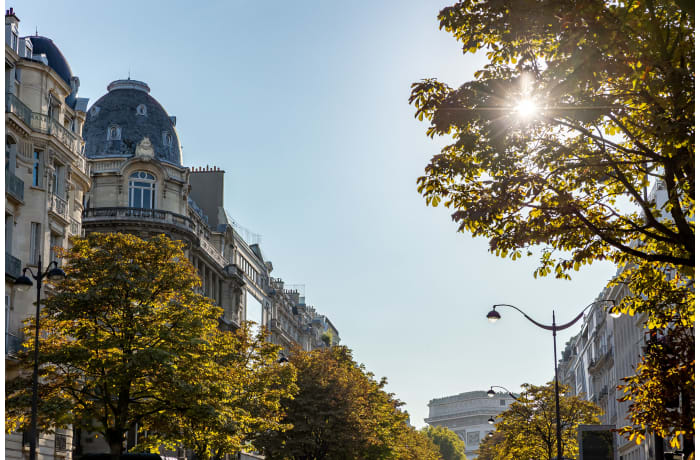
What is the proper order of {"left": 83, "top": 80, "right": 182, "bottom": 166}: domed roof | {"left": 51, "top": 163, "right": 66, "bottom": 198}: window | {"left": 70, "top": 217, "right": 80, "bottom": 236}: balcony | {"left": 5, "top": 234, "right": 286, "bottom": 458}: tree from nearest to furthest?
{"left": 5, "top": 234, "right": 286, "bottom": 458}: tree
{"left": 51, "top": 163, "right": 66, "bottom": 198}: window
{"left": 70, "top": 217, "right": 80, "bottom": 236}: balcony
{"left": 83, "top": 80, "right": 182, "bottom": 166}: domed roof

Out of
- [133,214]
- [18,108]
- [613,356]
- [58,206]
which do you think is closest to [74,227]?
[58,206]

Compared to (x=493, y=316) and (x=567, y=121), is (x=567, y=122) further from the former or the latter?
(x=493, y=316)

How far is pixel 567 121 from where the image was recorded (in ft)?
52.2

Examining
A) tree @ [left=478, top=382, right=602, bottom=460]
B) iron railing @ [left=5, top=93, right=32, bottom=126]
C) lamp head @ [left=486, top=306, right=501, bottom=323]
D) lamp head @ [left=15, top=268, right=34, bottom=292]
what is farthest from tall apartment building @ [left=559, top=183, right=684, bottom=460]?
lamp head @ [left=15, top=268, right=34, bottom=292]

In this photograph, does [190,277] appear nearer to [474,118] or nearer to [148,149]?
[474,118]

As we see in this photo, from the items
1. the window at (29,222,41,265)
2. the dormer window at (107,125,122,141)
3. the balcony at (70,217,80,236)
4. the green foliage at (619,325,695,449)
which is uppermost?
the dormer window at (107,125,122,141)

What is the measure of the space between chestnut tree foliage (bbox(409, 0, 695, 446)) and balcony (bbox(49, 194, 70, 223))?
100ft

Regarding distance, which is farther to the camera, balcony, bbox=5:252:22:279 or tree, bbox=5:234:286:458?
balcony, bbox=5:252:22:279

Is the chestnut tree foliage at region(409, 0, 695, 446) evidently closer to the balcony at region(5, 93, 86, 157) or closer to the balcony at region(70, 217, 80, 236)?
the balcony at region(5, 93, 86, 157)

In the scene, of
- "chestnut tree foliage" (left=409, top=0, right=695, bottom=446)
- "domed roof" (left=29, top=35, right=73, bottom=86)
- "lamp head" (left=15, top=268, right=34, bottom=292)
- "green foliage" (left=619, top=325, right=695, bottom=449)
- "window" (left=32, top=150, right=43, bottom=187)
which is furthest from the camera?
"domed roof" (left=29, top=35, right=73, bottom=86)

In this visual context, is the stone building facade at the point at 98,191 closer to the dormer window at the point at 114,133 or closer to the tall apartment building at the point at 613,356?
the dormer window at the point at 114,133

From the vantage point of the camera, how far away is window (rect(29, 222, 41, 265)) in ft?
Result: 138

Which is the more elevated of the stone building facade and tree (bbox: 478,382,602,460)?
the stone building facade

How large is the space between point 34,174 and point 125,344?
38.5 feet
